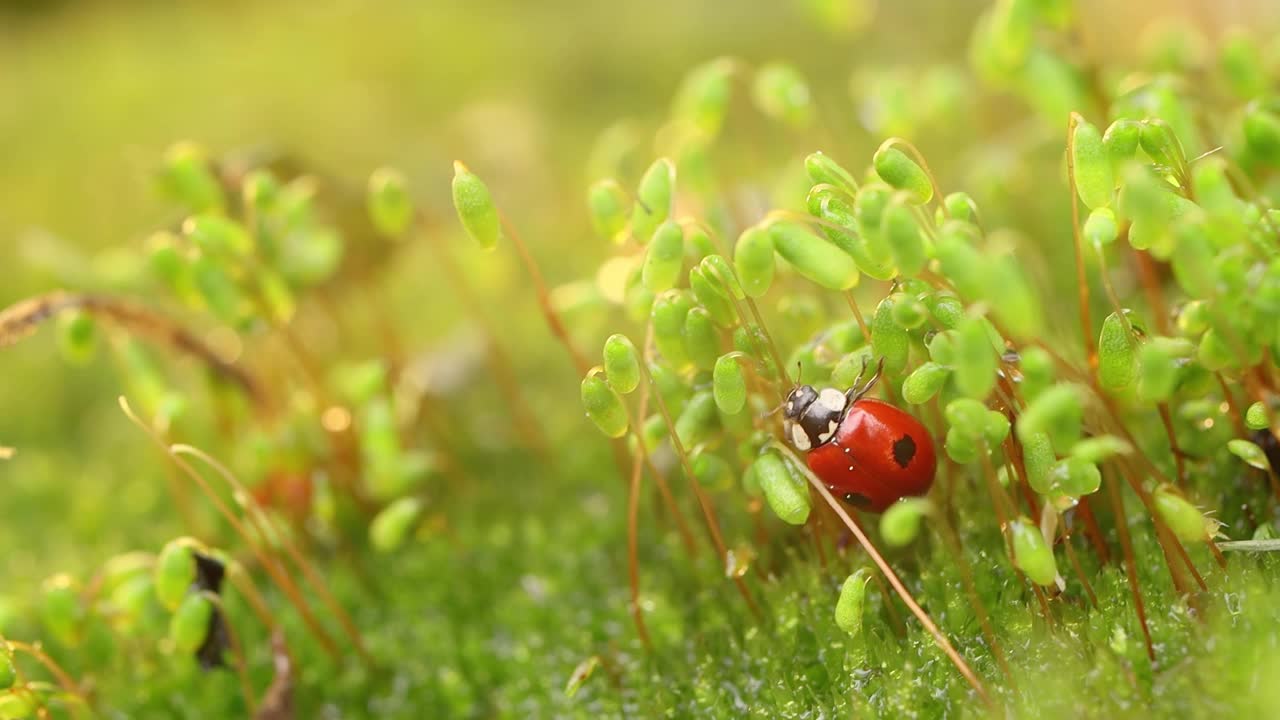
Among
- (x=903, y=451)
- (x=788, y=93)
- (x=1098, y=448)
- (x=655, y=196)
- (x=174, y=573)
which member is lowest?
(x=1098, y=448)

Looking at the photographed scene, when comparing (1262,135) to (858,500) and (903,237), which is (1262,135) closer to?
(903,237)

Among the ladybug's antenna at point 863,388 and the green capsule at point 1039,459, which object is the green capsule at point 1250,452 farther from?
the ladybug's antenna at point 863,388

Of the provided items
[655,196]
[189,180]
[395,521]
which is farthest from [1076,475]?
[189,180]

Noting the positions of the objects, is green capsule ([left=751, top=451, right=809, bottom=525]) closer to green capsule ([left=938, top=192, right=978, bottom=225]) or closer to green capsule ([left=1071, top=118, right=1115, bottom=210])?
green capsule ([left=938, top=192, right=978, bottom=225])

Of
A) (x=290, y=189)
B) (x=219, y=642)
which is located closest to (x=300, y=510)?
(x=219, y=642)

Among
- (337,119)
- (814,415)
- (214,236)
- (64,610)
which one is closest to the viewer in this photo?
(814,415)

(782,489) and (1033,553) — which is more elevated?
(782,489)

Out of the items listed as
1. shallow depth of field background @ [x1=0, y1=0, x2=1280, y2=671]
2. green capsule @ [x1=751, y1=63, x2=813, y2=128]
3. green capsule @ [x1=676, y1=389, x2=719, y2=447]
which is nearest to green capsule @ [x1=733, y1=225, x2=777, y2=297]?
green capsule @ [x1=676, y1=389, x2=719, y2=447]

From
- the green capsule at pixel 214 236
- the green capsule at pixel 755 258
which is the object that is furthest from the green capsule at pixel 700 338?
the green capsule at pixel 214 236
